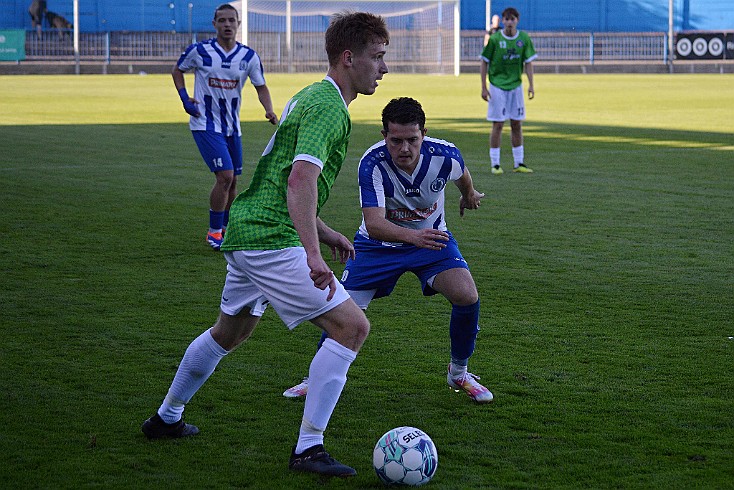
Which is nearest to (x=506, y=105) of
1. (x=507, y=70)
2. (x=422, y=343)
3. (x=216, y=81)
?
(x=507, y=70)

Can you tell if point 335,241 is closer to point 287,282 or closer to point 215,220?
point 287,282

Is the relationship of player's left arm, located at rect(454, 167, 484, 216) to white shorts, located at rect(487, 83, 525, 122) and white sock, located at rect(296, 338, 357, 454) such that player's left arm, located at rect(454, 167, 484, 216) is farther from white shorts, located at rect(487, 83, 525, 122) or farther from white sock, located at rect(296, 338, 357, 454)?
white shorts, located at rect(487, 83, 525, 122)

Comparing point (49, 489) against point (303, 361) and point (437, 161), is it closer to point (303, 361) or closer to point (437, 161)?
point (303, 361)

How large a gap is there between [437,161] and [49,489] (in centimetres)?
237

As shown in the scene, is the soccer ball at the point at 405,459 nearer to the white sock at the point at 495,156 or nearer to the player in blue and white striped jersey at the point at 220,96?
the player in blue and white striped jersey at the point at 220,96

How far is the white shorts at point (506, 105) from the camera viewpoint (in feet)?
48.5

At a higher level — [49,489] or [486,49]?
[486,49]

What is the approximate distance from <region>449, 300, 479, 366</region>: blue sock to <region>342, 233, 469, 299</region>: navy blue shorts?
18cm

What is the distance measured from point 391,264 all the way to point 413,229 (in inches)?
9.5

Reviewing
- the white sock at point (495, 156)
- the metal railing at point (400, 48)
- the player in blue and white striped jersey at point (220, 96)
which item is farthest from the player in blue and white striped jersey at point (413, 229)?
the metal railing at point (400, 48)

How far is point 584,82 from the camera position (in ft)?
124

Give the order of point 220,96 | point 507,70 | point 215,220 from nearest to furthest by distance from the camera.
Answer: point 215,220, point 220,96, point 507,70

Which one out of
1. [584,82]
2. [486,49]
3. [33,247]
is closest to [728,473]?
[33,247]

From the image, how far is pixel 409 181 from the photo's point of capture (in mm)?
5207
